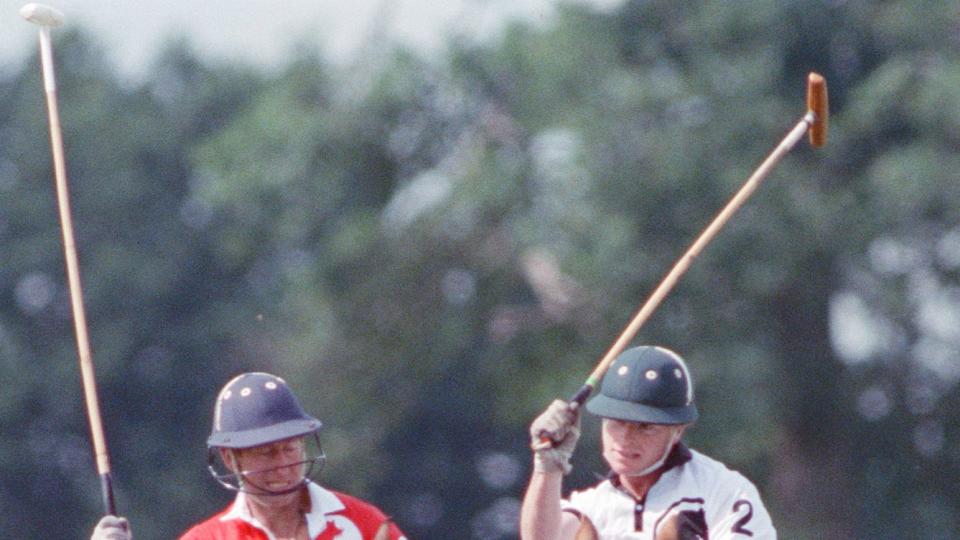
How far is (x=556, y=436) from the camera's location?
7.22 m

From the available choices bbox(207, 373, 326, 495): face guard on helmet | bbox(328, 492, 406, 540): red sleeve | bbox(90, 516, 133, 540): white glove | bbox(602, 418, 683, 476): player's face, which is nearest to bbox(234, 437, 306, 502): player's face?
bbox(207, 373, 326, 495): face guard on helmet

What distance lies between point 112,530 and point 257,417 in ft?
1.77

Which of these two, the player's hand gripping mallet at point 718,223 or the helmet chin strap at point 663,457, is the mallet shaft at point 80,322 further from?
the helmet chin strap at point 663,457

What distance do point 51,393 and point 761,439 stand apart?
11638 millimetres

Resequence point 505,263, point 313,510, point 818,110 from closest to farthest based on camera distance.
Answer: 1. point 313,510
2. point 818,110
3. point 505,263

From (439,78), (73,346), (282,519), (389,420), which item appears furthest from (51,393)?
(282,519)

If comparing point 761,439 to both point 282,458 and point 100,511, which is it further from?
point 282,458

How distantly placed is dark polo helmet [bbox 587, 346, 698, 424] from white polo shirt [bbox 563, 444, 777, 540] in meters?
0.16

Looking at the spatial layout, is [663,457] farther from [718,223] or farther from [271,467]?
[271,467]

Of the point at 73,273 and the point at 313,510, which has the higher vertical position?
the point at 73,273

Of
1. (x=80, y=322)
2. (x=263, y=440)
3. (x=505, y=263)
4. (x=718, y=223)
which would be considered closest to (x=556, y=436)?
(x=263, y=440)

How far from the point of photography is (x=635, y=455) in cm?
743

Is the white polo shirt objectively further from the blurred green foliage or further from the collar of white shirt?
the blurred green foliage

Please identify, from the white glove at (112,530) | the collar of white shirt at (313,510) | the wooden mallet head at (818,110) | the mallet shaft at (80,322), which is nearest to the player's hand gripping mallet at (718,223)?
the wooden mallet head at (818,110)
